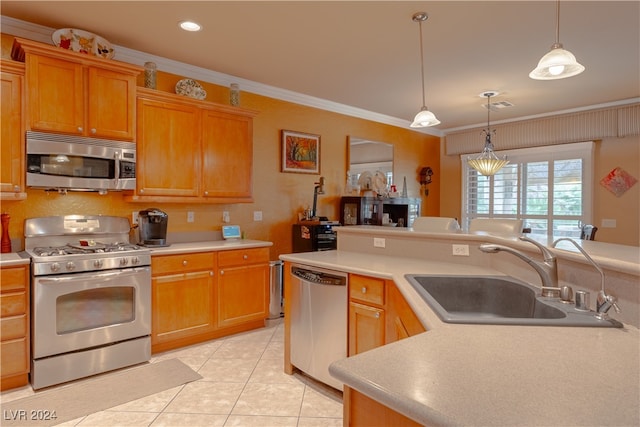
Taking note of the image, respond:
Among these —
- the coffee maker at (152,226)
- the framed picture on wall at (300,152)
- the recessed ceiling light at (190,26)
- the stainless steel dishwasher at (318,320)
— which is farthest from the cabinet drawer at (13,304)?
the framed picture on wall at (300,152)

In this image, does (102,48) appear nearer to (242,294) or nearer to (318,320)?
(242,294)

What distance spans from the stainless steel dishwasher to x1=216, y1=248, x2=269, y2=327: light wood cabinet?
3.14ft

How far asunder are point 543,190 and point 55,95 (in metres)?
5.99

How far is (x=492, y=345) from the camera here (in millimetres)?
1048

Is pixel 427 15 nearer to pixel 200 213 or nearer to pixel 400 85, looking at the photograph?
pixel 400 85

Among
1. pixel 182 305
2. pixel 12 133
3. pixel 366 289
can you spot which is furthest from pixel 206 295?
pixel 12 133

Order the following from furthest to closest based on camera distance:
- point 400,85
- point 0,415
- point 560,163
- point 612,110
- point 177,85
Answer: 1. point 560,163
2. point 612,110
3. point 400,85
4. point 177,85
5. point 0,415

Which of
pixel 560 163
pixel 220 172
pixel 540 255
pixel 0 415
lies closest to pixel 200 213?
pixel 220 172

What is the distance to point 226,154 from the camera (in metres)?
3.72

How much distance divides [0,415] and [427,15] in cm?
374

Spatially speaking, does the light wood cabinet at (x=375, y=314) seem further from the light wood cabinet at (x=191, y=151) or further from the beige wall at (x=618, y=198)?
the beige wall at (x=618, y=198)

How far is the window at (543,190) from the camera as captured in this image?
523 cm

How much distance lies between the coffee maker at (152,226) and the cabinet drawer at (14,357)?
3.50ft

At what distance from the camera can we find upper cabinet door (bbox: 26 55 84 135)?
104 inches
